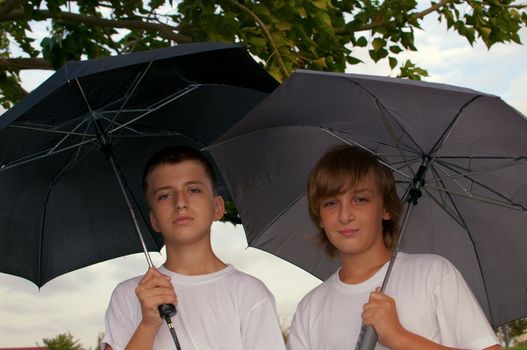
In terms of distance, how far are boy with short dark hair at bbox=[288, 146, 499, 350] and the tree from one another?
3.01 m

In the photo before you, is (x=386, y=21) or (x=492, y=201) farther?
(x=386, y=21)

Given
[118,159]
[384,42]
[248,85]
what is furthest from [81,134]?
[384,42]

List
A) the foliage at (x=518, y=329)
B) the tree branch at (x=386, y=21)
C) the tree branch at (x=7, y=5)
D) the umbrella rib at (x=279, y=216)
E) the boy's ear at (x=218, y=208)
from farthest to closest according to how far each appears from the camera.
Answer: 1. the foliage at (x=518, y=329)
2. the tree branch at (x=386, y=21)
3. the tree branch at (x=7, y=5)
4. the umbrella rib at (x=279, y=216)
5. the boy's ear at (x=218, y=208)

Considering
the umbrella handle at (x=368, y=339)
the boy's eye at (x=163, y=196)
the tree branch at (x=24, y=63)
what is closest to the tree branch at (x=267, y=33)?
the tree branch at (x=24, y=63)

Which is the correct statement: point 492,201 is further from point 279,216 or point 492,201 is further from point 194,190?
point 194,190

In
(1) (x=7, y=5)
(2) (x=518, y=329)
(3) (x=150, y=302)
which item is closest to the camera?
(3) (x=150, y=302)

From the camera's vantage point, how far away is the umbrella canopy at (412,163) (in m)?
3.70

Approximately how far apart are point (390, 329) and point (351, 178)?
2.37 ft

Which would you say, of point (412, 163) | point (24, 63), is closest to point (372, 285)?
point (412, 163)

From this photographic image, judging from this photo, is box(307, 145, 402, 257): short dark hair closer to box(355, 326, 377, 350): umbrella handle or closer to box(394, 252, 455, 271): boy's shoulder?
box(394, 252, 455, 271): boy's shoulder

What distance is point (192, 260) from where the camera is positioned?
401 cm

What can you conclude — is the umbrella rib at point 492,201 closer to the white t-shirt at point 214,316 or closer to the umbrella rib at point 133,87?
the white t-shirt at point 214,316

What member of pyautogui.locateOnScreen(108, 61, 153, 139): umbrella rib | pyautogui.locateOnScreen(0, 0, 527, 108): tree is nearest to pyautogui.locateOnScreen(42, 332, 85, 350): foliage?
pyautogui.locateOnScreen(0, 0, 527, 108): tree

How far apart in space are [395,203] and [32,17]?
195 inches
